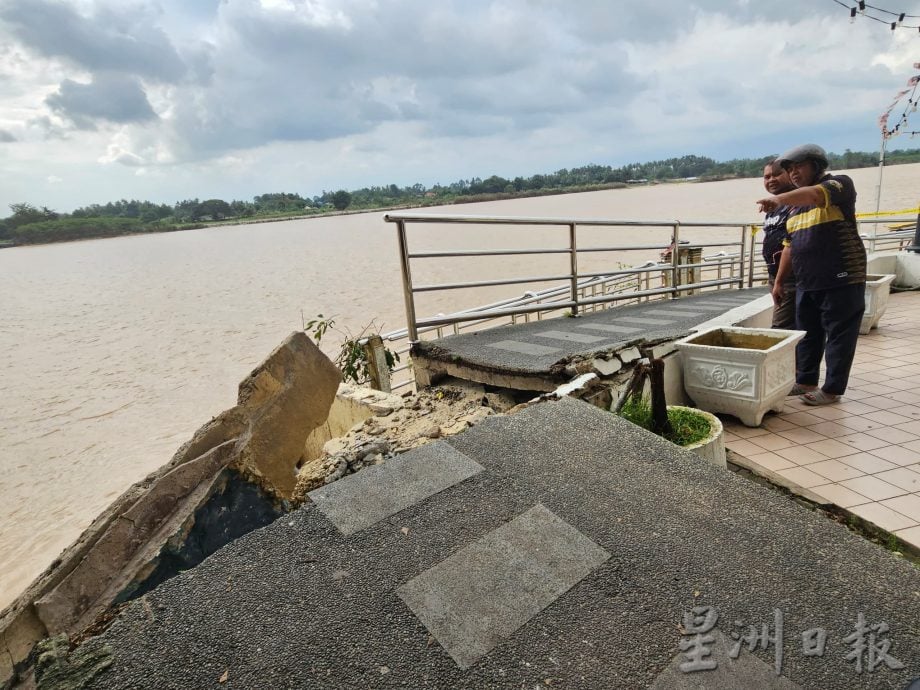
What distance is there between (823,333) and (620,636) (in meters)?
2.86

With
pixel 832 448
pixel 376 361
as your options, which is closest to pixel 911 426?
pixel 832 448

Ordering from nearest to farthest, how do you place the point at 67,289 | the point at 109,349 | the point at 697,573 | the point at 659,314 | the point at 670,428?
the point at 697,573 → the point at 670,428 → the point at 659,314 → the point at 109,349 → the point at 67,289

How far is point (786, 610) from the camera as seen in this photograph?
3.84 feet

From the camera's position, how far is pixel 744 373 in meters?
2.80

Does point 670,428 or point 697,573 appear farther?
point 670,428

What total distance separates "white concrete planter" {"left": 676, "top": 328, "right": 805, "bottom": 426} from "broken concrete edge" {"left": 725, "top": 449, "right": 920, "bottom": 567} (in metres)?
0.36

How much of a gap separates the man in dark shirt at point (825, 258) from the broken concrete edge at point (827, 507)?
103 cm

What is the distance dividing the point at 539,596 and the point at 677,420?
5.12 ft

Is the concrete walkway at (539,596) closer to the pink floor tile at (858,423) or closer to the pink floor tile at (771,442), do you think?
the pink floor tile at (771,442)

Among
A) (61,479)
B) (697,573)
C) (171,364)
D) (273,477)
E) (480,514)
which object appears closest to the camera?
(697,573)

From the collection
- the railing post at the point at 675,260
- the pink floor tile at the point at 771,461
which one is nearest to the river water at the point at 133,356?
the railing post at the point at 675,260

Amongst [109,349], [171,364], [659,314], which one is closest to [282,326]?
Result: [171,364]

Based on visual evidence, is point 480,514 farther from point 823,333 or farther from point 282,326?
point 282,326

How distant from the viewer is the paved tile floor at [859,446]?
2.13 metres
